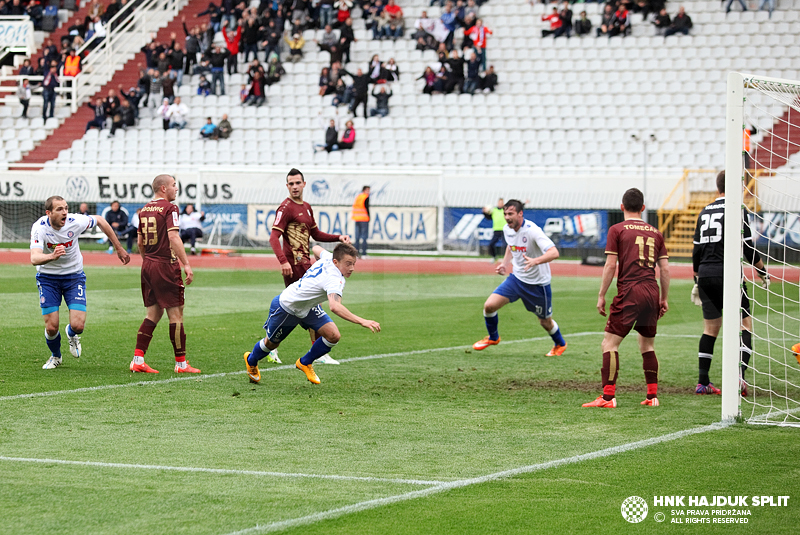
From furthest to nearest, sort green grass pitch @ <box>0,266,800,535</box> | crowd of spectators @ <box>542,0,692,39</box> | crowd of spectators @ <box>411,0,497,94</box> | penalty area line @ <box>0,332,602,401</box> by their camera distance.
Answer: crowd of spectators @ <box>411,0,497,94</box> < crowd of spectators @ <box>542,0,692,39</box> < penalty area line @ <box>0,332,602,401</box> < green grass pitch @ <box>0,266,800,535</box>

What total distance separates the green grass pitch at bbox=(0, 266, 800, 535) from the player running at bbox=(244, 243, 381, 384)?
1.04 feet

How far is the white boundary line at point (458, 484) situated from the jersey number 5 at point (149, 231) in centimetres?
551

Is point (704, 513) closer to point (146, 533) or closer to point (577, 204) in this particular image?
point (146, 533)

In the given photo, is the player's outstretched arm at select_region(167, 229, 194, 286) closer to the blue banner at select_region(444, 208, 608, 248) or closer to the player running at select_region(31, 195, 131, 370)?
the player running at select_region(31, 195, 131, 370)

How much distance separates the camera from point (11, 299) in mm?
18344

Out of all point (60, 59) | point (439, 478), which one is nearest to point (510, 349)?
point (439, 478)

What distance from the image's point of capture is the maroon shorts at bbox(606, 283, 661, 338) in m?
8.90

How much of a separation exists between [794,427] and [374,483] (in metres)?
4.02

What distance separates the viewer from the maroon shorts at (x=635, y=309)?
8898 mm

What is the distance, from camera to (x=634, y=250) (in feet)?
29.2

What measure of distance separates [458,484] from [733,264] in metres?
3.49

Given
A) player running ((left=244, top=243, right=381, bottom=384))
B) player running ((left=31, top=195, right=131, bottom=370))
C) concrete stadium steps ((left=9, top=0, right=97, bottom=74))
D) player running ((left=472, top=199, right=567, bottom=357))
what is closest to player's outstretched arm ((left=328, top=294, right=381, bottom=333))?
player running ((left=244, top=243, right=381, bottom=384))

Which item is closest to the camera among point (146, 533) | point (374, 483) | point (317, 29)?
point (146, 533)

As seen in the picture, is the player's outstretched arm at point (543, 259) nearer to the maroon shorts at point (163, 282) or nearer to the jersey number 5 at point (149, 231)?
the maroon shorts at point (163, 282)
